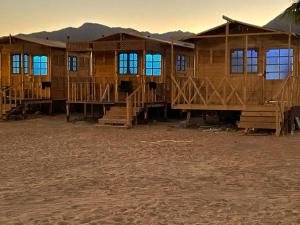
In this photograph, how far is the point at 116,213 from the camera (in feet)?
19.6

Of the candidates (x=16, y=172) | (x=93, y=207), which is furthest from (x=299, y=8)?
(x=93, y=207)

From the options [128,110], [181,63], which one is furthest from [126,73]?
[128,110]

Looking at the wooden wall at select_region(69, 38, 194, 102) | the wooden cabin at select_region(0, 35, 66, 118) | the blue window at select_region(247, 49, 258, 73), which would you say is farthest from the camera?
the wooden cabin at select_region(0, 35, 66, 118)

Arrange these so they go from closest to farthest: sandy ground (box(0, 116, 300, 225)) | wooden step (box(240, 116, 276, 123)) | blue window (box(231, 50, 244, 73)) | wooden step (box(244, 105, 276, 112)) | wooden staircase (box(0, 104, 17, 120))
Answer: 1. sandy ground (box(0, 116, 300, 225))
2. wooden step (box(240, 116, 276, 123))
3. wooden step (box(244, 105, 276, 112))
4. blue window (box(231, 50, 244, 73))
5. wooden staircase (box(0, 104, 17, 120))

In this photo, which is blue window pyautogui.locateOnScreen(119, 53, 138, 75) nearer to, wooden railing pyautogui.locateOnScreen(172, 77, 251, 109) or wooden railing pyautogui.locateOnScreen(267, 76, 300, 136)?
wooden railing pyautogui.locateOnScreen(172, 77, 251, 109)

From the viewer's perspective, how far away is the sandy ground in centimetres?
592

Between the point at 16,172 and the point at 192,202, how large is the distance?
3.79m

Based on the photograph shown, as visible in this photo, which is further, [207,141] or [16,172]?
[207,141]

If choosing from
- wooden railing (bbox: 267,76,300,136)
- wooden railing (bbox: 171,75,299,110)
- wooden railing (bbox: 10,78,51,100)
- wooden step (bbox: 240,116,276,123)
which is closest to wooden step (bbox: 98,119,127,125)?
wooden railing (bbox: 171,75,299,110)

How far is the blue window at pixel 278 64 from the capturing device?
58.1 ft

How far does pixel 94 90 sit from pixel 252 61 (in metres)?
6.86

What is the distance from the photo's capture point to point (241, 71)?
18.5 metres

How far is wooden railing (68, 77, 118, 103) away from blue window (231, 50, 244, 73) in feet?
17.0

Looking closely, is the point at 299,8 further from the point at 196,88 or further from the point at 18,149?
the point at 18,149
